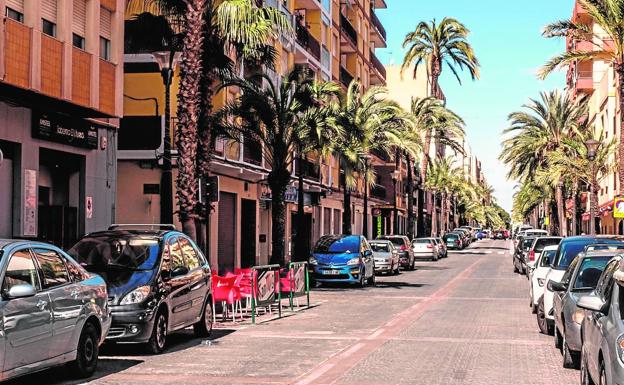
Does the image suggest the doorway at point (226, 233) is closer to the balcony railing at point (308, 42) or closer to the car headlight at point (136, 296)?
the balcony railing at point (308, 42)

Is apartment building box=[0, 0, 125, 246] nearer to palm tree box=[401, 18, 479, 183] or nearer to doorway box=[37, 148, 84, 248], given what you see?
doorway box=[37, 148, 84, 248]

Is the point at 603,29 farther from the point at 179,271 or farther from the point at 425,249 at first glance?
the point at 425,249

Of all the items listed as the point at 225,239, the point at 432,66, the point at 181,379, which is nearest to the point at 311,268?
the point at 225,239

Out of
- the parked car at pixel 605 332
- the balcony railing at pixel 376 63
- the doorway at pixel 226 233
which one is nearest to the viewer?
the parked car at pixel 605 332

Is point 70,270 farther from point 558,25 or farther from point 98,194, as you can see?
point 558,25

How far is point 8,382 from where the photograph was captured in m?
10.1

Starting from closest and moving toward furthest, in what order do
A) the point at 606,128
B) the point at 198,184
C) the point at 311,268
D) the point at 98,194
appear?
1. the point at 198,184
2. the point at 98,194
3. the point at 311,268
4. the point at 606,128

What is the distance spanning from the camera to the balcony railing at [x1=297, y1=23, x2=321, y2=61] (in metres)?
45.7

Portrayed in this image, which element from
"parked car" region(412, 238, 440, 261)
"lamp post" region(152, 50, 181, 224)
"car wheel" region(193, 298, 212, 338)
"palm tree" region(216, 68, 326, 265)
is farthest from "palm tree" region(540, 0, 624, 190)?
"parked car" region(412, 238, 440, 261)

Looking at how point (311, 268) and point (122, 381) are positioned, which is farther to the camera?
point (311, 268)

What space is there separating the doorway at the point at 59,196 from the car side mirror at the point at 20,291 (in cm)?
1321

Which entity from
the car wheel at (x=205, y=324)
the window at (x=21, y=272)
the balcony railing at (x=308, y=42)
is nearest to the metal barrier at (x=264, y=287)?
the car wheel at (x=205, y=324)

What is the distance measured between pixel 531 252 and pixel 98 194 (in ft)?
54.4

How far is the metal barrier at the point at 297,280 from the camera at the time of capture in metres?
21.2
